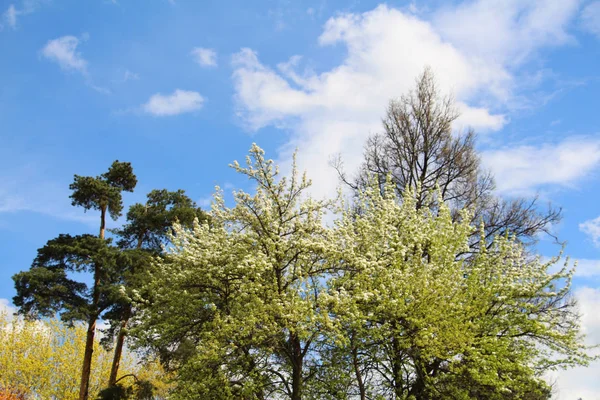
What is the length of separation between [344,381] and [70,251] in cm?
1839

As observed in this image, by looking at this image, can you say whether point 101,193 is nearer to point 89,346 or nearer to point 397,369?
point 89,346

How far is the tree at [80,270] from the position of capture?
27.1 metres

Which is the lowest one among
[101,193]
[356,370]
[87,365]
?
[356,370]

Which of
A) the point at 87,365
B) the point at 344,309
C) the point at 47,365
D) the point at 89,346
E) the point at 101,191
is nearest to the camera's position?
the point at 344,309

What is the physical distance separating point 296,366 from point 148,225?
58.8ft

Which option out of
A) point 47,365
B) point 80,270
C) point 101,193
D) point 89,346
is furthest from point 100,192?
point 47,365

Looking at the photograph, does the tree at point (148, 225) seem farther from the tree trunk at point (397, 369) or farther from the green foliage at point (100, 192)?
the tree trunk at point (397, 369)

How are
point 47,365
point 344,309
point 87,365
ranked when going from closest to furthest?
point 344,309 < point 87,365 < point 47,365

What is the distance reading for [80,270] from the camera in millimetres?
29047

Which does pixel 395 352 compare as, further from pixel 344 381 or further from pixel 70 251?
pixel 70 251

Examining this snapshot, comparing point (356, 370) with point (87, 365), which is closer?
point (356, 370)

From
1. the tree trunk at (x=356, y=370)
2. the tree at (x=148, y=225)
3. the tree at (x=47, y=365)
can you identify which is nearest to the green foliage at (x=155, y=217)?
the tree at (x=148, y=225)

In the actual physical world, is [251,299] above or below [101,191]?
below

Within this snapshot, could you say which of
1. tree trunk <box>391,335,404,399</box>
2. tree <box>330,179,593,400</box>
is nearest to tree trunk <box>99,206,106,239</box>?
tree <box>330,179,593,400</box>
